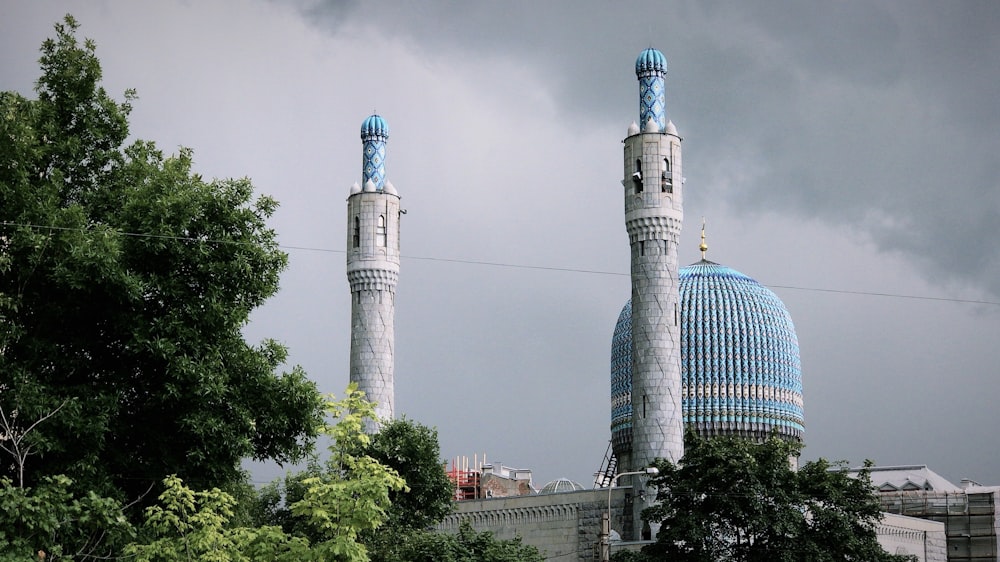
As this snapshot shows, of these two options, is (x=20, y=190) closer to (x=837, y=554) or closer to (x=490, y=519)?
(x=837, y=554)

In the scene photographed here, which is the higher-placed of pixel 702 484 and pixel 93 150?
pixel 93 150

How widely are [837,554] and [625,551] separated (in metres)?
5.74

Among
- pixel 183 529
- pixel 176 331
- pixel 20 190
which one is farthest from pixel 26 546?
pixel 20 190

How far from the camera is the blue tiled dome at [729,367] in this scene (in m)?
61.1

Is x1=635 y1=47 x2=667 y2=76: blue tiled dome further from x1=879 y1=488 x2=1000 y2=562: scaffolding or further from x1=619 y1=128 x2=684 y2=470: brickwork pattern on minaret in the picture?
x1=879 y1=488 x2=1000 y2=562: scaffolding

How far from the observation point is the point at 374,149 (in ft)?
206

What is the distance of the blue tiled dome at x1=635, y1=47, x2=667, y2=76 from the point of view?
176ft

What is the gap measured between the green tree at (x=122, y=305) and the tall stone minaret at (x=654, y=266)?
20.1 meters

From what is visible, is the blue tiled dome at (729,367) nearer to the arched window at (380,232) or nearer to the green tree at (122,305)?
the arched window at (380,232)

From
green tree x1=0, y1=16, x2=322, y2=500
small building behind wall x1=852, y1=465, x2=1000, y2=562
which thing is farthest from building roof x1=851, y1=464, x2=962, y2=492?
green tree x1=0, y1=16, x2=322, y2=500

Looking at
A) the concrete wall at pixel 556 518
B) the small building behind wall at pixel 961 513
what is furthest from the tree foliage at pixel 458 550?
the small building behind wall at pixel 961 513

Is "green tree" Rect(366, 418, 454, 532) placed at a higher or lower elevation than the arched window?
lower

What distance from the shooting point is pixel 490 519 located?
2206 inches

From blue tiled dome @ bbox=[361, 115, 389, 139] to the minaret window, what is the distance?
590 inches
